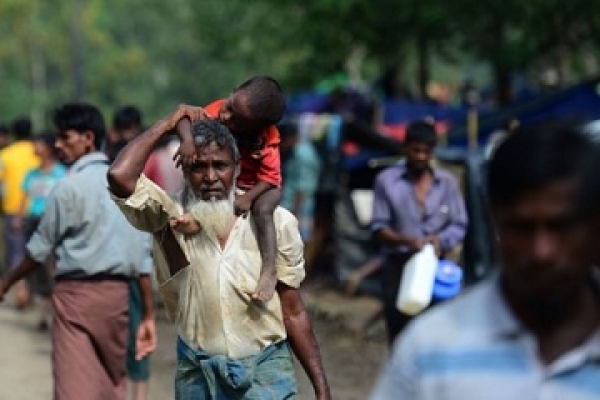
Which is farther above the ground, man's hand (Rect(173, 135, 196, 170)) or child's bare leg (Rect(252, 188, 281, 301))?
man's hand (Rect(173, 135, 196, 170))

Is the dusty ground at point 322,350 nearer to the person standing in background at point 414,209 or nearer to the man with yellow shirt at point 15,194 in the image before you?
the man with yellow shirt at point 15,194

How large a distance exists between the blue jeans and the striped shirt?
2.56 meters

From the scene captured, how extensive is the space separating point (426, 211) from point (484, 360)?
20.0ft

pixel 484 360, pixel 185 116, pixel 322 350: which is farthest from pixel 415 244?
pixel 484 360

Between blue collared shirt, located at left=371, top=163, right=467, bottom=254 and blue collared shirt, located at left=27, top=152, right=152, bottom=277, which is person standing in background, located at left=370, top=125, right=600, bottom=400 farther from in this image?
blue collared shirt, located at left=371, top=163, right=467, bottom=254

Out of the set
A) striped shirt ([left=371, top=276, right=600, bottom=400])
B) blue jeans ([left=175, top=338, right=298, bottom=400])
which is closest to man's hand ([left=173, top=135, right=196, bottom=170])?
blue jeans ([left=175, top=338, right=298, bottom=400])

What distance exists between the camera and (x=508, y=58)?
19.1 metres

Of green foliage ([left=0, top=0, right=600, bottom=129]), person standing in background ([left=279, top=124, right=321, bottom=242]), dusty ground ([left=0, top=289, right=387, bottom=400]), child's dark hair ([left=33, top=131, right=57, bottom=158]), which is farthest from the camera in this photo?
green foliage ([left=0, top=0, right=600, bottom=129])

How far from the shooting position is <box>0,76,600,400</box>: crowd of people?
286cm

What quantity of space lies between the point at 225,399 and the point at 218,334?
0.78 ft

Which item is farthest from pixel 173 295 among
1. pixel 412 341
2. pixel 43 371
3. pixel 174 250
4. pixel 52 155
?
pixel 52 155

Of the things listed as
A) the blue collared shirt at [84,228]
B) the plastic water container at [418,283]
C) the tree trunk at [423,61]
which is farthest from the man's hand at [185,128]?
the tree trunk at [423,61]

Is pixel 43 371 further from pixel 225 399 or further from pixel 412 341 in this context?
pixel 412 341

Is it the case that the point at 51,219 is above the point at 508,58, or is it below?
above
